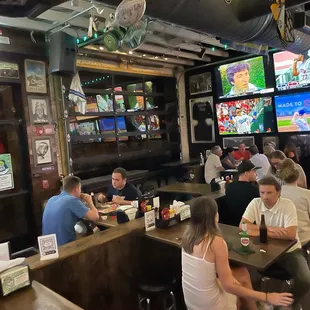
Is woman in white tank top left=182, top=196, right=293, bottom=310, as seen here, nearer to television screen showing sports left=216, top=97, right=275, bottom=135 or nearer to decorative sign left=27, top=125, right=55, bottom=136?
decorative sign left=27, top=125, right=55, bottom=136

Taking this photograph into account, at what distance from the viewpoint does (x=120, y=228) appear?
273 cm

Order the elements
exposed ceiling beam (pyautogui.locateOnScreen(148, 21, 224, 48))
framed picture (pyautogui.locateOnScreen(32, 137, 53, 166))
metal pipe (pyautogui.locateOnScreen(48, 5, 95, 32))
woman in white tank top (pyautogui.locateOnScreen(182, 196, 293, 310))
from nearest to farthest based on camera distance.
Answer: woman in white tank top (pyautogui.locateOnScreen(182, 196, 293, 310)) → metal pipe (pyautogui.locateOnScreen(48, 5, 95, 32)) → exposed ceiling beam (pyautogui.locateOnScreen(148, 21, 224, 48)) → framed picture (pyautogui.locateOnScreen(32, 137, 53, 166))

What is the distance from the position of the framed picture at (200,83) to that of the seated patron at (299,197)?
4.82 metres

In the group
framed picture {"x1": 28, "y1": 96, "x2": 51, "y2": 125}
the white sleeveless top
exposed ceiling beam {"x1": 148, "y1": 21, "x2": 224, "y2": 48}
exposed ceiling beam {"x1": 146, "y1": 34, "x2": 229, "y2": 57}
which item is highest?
exposed ceiling beam {"x1": 146, "y1": 34, "x2": 229, "y2": 57}

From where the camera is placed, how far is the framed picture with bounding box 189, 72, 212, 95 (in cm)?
748

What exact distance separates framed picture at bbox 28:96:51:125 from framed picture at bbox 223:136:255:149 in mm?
4309

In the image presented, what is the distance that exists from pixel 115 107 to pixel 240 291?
489 centimetres

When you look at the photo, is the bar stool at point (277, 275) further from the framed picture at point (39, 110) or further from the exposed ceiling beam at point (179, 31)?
the framed picture at point (39, 110)

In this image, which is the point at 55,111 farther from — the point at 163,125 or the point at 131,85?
the point at 163,125

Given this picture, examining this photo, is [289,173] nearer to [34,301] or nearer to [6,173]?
[34,301]

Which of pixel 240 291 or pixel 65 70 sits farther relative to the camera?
pixel 65 70

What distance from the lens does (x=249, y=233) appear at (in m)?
2.52

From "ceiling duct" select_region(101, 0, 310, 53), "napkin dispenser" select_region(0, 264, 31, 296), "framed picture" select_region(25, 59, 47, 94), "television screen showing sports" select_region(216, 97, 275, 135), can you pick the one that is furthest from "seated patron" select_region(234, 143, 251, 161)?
"napkin dispenser" select_region(0, 264, 31, 296)

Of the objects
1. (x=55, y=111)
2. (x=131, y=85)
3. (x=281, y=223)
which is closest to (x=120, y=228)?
(x=281, y=223)
